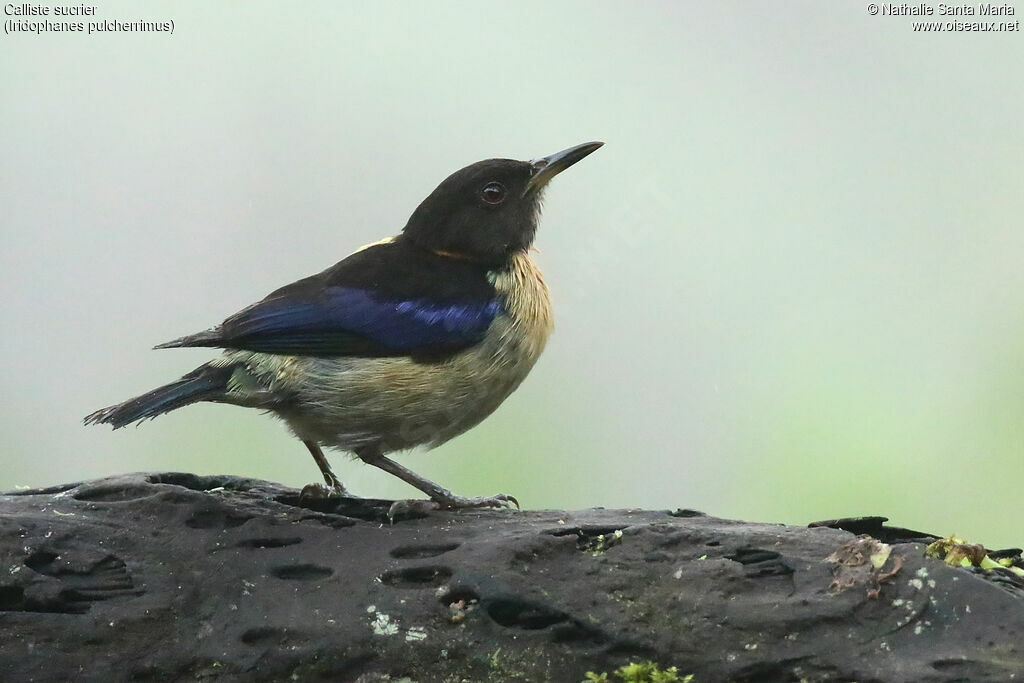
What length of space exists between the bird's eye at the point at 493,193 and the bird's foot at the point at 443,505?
1.30 metres

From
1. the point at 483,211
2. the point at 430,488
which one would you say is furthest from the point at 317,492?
→ the point at 483,211

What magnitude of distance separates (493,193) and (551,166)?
1.04 feet

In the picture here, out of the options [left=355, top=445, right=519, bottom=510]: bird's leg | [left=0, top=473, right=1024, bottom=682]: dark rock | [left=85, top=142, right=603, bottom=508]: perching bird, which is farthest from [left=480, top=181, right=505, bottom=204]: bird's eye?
[left=0, top=473, right=1024, bottom=682]: dark rock

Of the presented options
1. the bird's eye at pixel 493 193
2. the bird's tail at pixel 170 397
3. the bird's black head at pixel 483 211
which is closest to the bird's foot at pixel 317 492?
the bird's tail at pixel 170 397

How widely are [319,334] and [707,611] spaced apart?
1.89 metres

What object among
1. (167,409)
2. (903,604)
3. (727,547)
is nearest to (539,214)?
(167,409)

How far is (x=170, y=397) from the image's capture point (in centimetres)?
425

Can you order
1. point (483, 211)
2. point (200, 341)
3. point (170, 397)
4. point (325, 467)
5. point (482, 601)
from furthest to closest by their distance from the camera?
point (483, 211) → point (325, 467) → point (200, 341) → point (170, 397) → point (482, 601)

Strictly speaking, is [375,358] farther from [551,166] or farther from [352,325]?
[551,166]

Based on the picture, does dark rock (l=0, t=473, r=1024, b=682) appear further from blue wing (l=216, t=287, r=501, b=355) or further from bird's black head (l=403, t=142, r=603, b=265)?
bird's black head (l=403, t=142, r=603, b=265)

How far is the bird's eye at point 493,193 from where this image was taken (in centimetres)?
503

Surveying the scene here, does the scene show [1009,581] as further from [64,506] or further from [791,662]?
[64,506]

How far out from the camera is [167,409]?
4223 mm

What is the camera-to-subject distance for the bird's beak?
515 centimetres
